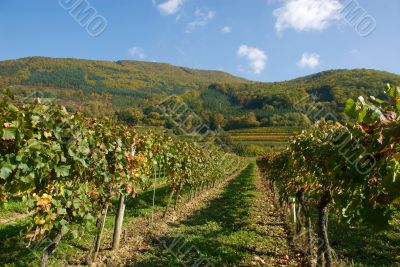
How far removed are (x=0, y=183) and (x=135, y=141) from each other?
15.3 feet

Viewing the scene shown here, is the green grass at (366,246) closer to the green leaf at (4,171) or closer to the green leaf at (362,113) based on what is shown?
the green leaf at (362,113)

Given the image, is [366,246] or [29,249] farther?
[366,246]

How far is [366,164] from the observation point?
254 centimetres

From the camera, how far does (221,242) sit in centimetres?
950

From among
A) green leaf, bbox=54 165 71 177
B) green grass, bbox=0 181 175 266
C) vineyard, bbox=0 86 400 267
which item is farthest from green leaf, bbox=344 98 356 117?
green grass, bbox=0 181 175 266

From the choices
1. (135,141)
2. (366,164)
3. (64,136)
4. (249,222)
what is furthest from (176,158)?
(366,164)

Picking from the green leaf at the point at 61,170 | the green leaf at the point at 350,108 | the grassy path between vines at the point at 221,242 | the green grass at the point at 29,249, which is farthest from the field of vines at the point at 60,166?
the green leaf at the point at 350,108

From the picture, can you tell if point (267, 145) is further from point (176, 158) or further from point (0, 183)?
point (0, 183)

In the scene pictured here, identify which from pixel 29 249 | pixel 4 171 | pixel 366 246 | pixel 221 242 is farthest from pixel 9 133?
pixel 366 246

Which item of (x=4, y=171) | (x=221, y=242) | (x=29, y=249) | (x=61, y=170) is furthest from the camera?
(x=221, y=242)

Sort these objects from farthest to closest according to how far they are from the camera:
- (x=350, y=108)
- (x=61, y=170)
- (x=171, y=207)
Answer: (x=171, y=207)
(x=61, y=170)
(x=350, y=108)

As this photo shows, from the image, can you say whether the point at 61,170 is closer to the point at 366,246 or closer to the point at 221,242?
the point at 221,242

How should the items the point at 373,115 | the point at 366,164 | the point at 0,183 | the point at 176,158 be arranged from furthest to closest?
the point at 176,158
the point at 0,183
the point at 366,164
the point at 373,115

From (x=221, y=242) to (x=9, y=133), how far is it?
697 centimetres
